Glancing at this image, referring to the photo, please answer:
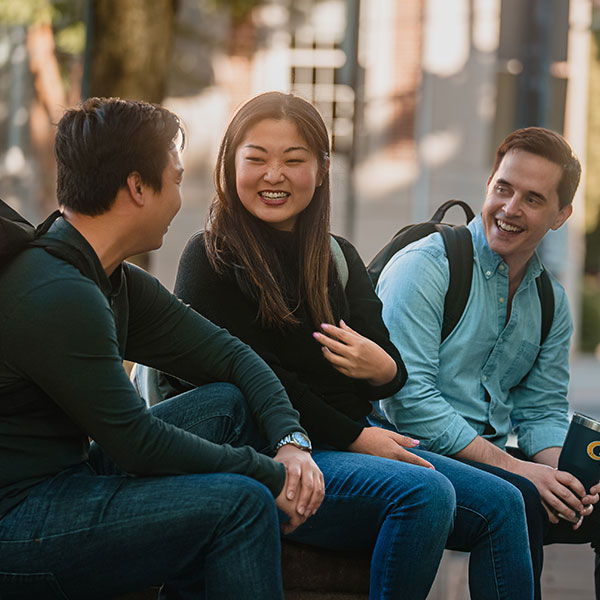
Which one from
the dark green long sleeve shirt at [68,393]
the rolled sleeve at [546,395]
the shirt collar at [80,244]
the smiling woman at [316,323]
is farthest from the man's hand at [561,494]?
the shirt collar at [80,244]

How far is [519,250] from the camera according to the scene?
3.67 m

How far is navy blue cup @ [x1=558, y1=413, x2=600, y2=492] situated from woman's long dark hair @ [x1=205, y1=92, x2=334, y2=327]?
32.7 inches

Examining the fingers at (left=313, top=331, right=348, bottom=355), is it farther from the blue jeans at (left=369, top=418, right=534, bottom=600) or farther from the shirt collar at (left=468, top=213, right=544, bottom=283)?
the shirt collar at (left=468, top=213, right=544, bottom=283)

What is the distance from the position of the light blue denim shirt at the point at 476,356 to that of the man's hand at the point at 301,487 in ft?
2.68

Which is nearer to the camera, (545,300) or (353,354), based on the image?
(353,354)

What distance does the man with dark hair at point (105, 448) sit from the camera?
2.36 m

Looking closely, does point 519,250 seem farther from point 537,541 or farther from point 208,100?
point 208,100

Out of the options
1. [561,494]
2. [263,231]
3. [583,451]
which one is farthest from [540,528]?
[263,231]

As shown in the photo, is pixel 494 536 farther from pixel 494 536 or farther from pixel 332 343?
pixel 332 343

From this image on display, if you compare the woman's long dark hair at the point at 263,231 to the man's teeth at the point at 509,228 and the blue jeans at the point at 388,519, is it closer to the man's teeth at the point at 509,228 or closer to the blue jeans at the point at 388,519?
the blue jeans at the point at 388,519

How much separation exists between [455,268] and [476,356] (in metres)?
0.31

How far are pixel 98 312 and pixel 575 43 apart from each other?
55.3 feet

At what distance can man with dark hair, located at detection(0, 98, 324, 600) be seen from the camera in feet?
7.73

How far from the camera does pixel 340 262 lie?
3.43 meters
